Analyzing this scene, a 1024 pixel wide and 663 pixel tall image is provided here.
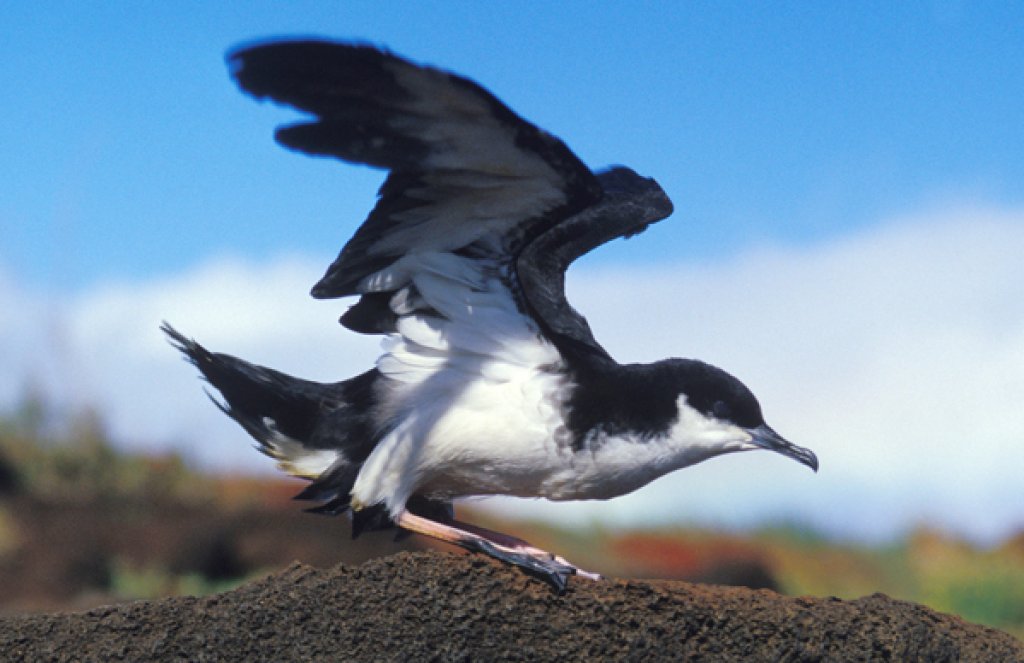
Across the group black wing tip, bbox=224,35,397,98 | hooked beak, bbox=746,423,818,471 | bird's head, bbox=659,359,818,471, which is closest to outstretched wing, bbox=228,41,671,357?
black wing tip, bbox=224,35,397,98

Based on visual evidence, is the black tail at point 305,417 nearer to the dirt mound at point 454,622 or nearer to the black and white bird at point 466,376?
the black and white bird at point 466,376

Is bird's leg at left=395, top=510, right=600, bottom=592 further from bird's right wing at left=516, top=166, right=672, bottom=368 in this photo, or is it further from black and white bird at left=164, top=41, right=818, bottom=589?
bird's right wing at left=516, top=166, right=672, bottom=368

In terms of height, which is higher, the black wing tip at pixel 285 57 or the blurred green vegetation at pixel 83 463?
→ the black wing tip at pixel 285 57

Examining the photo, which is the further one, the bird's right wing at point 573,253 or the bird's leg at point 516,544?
the bird's right wing at point 573,253

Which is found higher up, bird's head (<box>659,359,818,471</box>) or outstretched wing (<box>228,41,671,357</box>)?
outstretched wing (<box>228,41,671,357</box>)

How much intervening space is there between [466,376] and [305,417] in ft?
2.29

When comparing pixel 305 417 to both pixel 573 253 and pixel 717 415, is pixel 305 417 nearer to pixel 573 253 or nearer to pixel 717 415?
pixel 573 253

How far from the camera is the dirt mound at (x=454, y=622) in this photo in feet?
13.9

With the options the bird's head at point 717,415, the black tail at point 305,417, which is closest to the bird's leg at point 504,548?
the black tail at point 305,417

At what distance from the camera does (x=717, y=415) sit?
4.71 metres

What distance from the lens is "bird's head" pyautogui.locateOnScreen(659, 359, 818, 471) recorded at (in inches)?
185

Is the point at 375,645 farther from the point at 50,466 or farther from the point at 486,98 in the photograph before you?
the point at 50,466

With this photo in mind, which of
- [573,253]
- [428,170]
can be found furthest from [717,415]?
[428,170]

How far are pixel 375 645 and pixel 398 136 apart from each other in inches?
71.6
